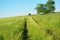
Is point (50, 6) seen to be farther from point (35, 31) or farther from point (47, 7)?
point (35, 31)

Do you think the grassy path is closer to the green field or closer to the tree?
the green field

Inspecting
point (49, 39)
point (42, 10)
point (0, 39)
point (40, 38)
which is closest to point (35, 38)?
point (40, 38)

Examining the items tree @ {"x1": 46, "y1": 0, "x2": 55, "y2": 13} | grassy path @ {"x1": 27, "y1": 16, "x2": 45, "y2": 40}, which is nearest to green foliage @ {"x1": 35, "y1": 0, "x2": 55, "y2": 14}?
tree @ {"x1": 46, "y1": 0, "x2": 55, "y2": 13}

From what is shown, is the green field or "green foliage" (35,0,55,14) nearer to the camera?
the green field

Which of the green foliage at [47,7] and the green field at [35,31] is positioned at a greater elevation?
the green foliage at [47,7]

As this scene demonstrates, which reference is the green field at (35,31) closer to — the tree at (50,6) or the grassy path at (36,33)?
the grassy path at (36,33)

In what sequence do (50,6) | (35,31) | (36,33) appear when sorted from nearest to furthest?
(36,33) → (35,31) → (50,6)

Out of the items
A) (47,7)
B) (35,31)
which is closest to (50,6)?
(47,7)

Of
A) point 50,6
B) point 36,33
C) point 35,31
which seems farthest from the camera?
point 50,6

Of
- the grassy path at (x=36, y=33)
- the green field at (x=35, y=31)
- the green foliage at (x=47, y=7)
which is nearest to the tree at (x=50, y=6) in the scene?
the green foliage at (x=47, y=7)

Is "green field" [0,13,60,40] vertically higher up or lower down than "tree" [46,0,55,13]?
lower down

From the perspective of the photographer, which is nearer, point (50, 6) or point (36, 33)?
A: point (36, 33)

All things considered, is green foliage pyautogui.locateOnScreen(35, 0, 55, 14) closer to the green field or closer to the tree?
the tree

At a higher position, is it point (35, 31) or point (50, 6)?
point (50, 6)
